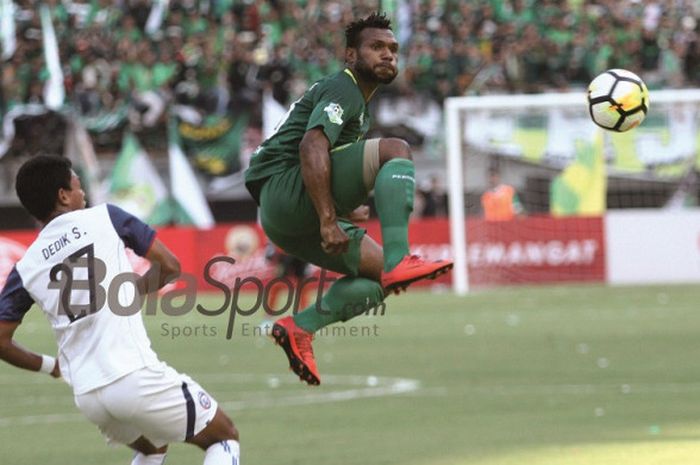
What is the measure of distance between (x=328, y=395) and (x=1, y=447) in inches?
138

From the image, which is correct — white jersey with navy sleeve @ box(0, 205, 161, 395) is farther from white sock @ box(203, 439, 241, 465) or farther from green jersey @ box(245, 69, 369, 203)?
green jersey @ box(245, 69, 369, 203)

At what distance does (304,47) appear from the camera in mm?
30000

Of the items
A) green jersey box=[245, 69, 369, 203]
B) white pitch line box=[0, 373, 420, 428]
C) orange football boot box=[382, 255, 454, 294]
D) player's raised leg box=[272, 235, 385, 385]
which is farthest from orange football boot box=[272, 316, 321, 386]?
white pitch line box=[0, 373, 420, 428]

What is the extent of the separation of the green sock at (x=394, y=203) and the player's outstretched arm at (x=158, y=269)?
4.47 ft

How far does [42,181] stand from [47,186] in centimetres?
3

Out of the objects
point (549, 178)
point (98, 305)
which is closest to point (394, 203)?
point (98, 305)

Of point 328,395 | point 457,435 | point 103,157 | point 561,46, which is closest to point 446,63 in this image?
point 561,46

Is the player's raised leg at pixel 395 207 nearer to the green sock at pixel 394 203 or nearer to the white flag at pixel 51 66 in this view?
the green sock at pixel 394 203

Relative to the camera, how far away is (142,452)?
738cm

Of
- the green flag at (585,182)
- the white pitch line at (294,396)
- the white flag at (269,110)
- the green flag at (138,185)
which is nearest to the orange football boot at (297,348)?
the white pitch line at (294,396)

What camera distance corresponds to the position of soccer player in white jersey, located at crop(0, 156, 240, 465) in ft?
22.2

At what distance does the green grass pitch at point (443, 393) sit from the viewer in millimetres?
10164

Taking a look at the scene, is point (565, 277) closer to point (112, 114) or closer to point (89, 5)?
point (112, 114)

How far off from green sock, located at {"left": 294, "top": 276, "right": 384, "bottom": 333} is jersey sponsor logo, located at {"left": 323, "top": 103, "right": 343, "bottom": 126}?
101 cm
